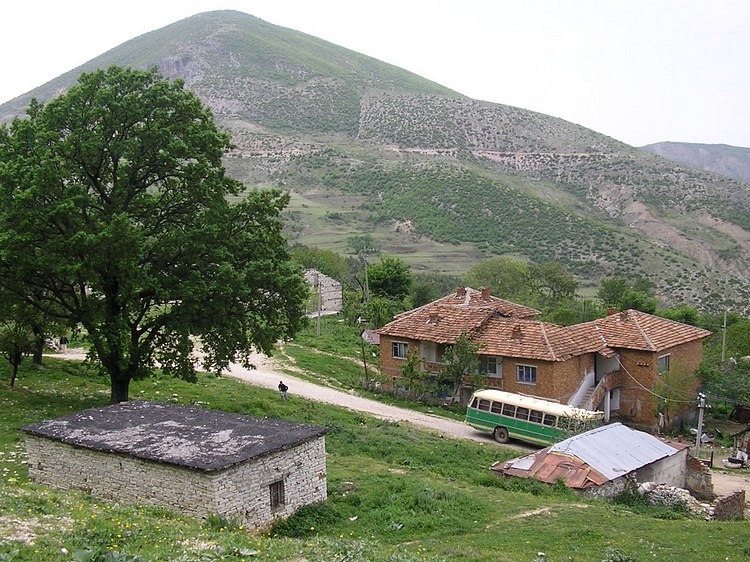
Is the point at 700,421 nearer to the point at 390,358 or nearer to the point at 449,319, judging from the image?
the point at 449,319

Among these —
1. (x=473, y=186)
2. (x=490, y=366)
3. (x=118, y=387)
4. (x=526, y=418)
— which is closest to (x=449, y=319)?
(x=490, y=366)

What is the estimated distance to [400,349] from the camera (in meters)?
43.5

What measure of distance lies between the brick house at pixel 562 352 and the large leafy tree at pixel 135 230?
1467 centimetres

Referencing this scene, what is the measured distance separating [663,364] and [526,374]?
8.72m

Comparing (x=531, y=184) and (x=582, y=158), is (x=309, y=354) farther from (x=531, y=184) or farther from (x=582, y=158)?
(x=582, y=158)

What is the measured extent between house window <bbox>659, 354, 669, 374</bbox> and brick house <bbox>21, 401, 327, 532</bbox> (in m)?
28.0

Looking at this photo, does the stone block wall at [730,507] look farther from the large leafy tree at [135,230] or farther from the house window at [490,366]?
the house window at [490,366]

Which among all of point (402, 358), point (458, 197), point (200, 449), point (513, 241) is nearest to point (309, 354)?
point (402, 358)

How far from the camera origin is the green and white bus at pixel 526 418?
30750mm

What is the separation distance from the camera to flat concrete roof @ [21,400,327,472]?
16.6m

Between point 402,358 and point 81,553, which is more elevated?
point 81,553

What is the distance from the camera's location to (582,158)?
130 metres

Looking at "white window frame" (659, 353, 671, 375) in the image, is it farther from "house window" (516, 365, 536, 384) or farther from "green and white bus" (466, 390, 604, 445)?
"green and white bus" (466, 390, 604, 445)

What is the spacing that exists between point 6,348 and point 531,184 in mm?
100930
